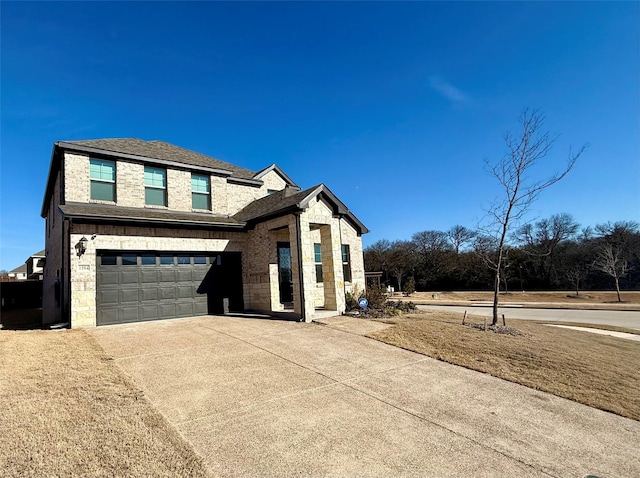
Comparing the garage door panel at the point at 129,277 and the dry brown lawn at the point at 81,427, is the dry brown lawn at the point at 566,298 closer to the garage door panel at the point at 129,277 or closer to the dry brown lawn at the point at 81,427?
the garage door panel at the point at 129,277

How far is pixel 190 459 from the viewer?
3598 mm

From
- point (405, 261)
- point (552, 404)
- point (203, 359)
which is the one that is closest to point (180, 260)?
point (203, 359)

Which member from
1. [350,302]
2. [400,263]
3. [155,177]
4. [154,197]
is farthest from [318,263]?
[400,263]

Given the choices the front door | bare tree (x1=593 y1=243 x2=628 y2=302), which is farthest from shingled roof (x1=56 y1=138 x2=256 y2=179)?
bare tree (x1=593 y1=243 x2=628 y2=302)

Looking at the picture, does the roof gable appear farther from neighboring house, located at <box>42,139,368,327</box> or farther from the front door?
the front door

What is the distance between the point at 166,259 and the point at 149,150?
5.31 meters

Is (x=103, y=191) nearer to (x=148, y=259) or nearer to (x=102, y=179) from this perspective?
(x=102, y=179)

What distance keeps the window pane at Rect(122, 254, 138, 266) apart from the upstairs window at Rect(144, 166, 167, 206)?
A: 2701mm

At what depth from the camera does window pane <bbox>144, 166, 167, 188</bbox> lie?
1405cm

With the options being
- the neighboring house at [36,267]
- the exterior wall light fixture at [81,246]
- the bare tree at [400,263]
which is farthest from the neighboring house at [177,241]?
the bare tree at [400,263]

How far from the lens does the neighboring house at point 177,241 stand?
11.6 metres

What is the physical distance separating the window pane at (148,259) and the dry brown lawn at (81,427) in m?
5.99

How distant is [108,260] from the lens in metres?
11.9

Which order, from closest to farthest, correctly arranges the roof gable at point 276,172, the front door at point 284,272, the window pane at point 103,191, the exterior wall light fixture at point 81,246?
the exterior wall light fixture at point 81,246 → the window pane at point 103,191 → the front door at point 284,272 → the roof gable at point 276,172
